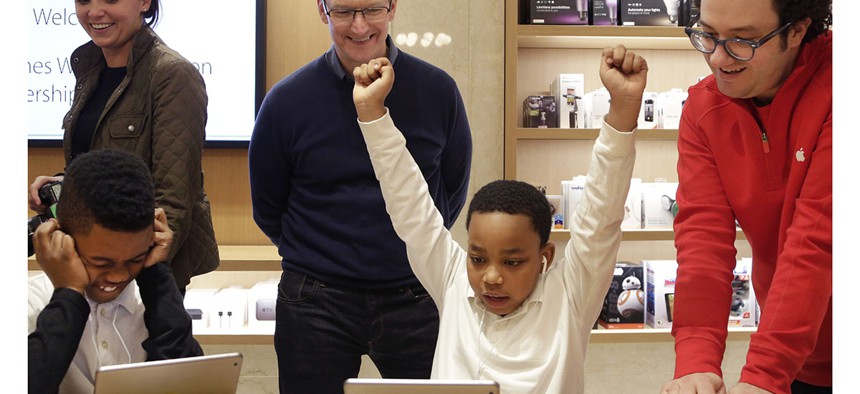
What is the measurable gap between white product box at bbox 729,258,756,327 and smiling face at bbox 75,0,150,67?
9.24ft

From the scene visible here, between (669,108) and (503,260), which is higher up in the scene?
(669,108)

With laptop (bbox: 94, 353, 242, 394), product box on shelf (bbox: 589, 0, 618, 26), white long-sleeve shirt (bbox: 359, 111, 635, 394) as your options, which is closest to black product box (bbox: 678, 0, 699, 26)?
product box on shelf (bbox: 589, 0, 618, 26)

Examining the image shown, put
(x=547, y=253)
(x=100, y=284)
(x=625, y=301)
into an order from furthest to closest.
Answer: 1. (x=625, y=301)
2. (x=547, y=253)
3. (x=100, y=284)

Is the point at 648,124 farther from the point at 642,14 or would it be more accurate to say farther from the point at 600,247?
the point at 600,247

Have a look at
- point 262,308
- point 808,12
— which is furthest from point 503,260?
Answer: point 262,308

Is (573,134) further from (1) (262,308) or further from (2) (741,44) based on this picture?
(2) (741,44)

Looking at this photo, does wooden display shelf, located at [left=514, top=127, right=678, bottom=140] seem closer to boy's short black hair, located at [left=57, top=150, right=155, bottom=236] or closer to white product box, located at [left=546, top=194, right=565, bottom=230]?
white product box, located at [left=546, top=194, right=565, bottom=230]

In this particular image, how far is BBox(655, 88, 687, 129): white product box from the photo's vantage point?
11.9 feet

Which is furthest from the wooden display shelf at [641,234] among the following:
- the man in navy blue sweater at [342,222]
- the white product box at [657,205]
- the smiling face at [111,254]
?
the smiling face at [111,254]

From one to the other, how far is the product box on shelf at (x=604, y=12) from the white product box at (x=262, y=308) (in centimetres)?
195

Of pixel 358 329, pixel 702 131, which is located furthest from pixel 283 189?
pixel 702 131

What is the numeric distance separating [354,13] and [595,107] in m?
1.88

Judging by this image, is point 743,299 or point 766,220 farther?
point 743,299

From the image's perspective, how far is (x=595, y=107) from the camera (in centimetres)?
358
